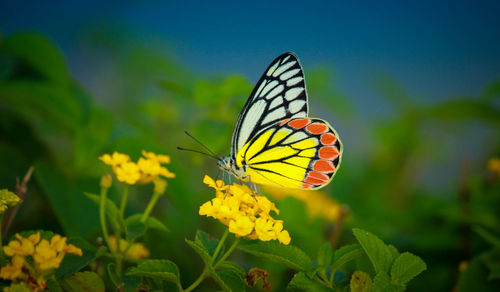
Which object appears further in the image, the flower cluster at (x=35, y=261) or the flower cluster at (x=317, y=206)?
the flower cluster at (x=317, y=206)

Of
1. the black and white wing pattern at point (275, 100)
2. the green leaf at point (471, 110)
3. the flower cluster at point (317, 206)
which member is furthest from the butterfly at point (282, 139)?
the green leaf at point (471, 110)

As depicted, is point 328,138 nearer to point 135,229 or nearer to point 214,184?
point 214,184

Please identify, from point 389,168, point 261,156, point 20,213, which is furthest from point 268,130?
point 389,168

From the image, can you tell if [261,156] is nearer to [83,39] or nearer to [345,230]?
[345,230]

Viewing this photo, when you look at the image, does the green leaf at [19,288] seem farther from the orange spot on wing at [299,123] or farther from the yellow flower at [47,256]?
the orange spot on wing at [299,123]

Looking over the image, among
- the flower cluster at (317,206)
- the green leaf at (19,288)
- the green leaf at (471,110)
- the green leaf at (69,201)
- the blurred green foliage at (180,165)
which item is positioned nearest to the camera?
the green leaf at (19,288)

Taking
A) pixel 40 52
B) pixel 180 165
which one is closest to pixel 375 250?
pixel 180 165
